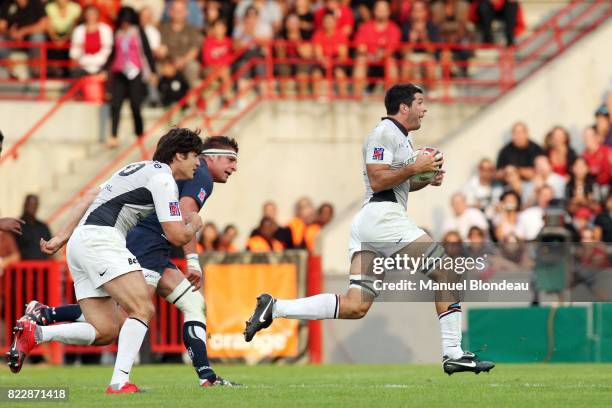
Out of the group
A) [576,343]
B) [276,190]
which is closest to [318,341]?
[576,343]

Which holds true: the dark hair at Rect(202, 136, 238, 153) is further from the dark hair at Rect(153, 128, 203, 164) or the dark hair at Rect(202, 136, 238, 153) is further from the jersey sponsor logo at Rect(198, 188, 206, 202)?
the dark hair at Rect(153, 128, 203, 164)

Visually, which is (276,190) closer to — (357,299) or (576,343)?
(576,343)

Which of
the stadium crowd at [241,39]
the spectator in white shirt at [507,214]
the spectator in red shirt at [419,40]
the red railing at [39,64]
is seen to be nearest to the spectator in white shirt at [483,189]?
the spectator in white shirt at [507,214]

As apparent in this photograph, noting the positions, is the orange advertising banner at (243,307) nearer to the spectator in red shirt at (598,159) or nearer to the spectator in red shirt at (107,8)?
the spectator in red shirt at (598,159)

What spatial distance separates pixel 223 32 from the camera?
25453 mm

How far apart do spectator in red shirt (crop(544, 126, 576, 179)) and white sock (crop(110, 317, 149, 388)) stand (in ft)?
38.2

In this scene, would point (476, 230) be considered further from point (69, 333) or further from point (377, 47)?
point (69, 333)

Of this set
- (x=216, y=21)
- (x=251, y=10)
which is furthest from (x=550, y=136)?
(x=216, y=21)

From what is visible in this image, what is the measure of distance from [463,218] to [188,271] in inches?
363

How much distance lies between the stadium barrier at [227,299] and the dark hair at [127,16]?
5.24m

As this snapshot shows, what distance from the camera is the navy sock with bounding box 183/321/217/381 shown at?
13.2m

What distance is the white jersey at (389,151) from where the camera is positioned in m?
13.5

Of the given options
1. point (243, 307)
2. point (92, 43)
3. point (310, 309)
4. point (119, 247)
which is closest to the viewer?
point (119, 247)

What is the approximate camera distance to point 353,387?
13.4m
